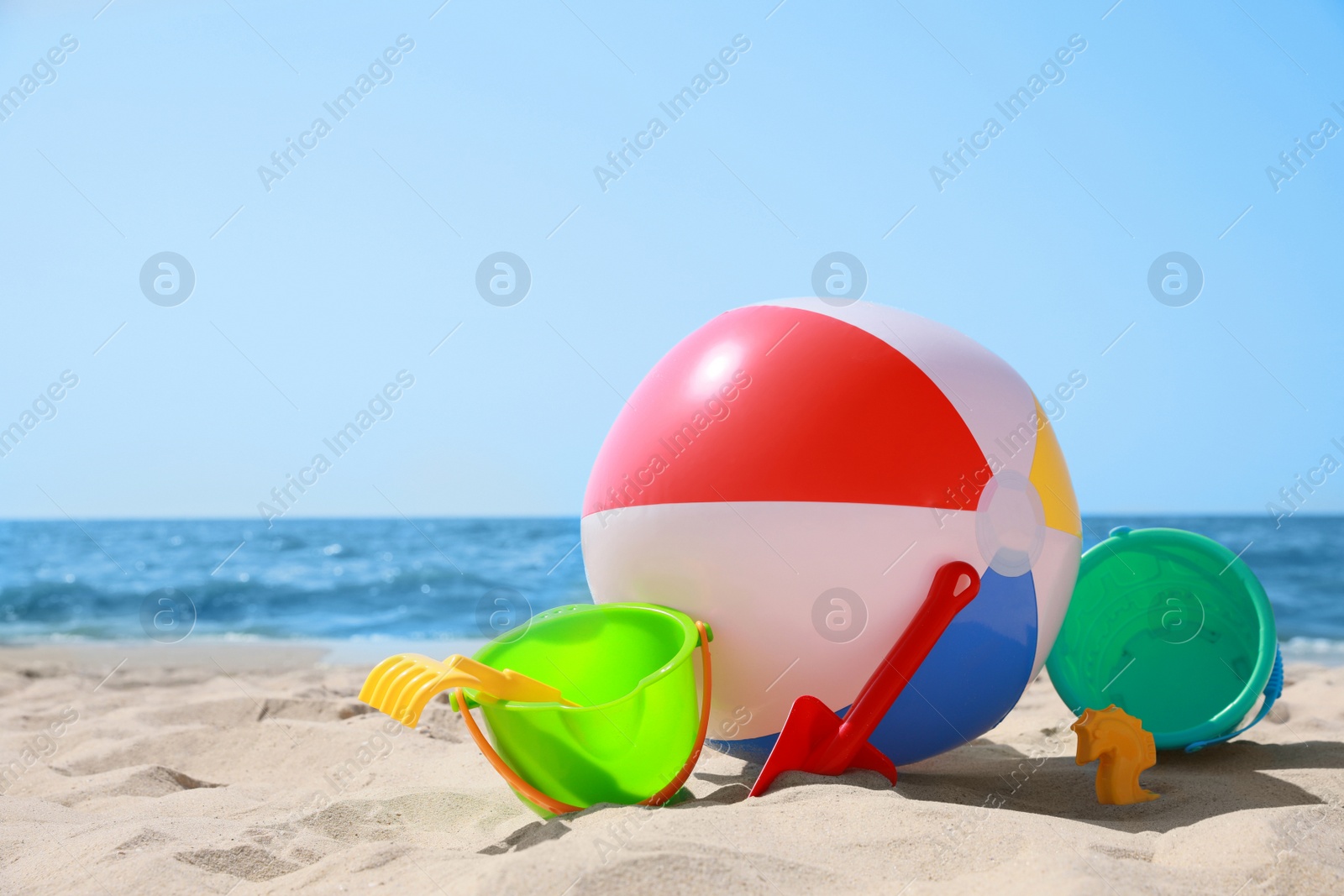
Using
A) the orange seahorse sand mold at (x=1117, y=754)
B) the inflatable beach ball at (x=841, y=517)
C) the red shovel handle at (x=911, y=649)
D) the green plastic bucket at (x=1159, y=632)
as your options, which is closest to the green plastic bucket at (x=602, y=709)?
the inflatable beach ball at (x=841, y=517)

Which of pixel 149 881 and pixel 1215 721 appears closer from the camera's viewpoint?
pixel 149 881

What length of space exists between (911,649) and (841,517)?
47 centimetres

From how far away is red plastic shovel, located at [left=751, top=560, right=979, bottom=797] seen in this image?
3.09 meters

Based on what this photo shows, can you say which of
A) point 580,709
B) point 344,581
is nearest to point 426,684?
point 580,709

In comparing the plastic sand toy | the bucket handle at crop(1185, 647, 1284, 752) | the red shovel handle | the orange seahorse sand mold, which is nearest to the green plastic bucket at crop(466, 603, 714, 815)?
the plastic sand toy

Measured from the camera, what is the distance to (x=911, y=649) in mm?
3100

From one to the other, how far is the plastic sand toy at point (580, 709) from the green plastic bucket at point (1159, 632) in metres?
2.01

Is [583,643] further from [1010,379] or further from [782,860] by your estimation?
[1010,379]

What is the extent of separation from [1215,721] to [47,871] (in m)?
4.15

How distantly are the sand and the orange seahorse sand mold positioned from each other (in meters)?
0.08

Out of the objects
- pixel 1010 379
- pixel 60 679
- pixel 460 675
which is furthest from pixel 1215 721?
pixel 60 679

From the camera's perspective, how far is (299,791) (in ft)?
12.5

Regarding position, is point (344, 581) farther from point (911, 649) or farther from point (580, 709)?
point (911, 649)

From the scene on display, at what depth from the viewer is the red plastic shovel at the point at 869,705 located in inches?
122
